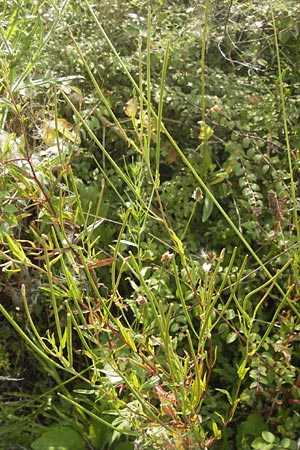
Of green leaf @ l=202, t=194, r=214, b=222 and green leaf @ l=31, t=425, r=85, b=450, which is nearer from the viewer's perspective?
green leaf @ l=31, t=425, r=85, b=450

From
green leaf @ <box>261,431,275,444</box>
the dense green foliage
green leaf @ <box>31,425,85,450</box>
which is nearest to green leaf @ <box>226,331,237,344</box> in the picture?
the dense green foliage

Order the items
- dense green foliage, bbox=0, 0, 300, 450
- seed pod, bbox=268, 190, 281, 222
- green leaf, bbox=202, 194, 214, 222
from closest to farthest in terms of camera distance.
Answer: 1. dense green foliage, bbox=0, 0, 300, 450
2. seed pod, bbox=268, 190, 281, 222
3. green leaf, bbox=202, 194, 214, 222

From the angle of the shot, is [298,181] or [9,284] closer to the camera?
[9,284]

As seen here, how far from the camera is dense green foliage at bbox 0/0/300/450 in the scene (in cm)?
125

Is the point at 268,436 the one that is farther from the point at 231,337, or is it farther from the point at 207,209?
the point at 207,209

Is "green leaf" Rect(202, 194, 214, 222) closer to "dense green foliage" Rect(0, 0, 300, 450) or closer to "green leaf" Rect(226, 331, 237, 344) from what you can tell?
"dense green foliage" Rect(0, 0, 300, 450)

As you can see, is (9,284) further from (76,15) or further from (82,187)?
(76,15)

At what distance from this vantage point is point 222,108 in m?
1.73

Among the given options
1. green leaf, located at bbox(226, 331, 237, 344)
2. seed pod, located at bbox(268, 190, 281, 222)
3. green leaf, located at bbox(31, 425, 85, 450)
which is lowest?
green leaf, located at bbox(31, 425, 85, 450)

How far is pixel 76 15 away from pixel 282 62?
618mm

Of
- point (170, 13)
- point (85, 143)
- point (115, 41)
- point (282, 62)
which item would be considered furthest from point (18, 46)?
point (282, 62)

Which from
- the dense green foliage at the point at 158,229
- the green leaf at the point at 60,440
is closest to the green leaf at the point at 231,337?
the dense green foliage at the point at 158,229

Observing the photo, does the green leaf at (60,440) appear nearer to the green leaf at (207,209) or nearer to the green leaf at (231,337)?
the green leaf at (231,337)

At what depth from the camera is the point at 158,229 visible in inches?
65.5
